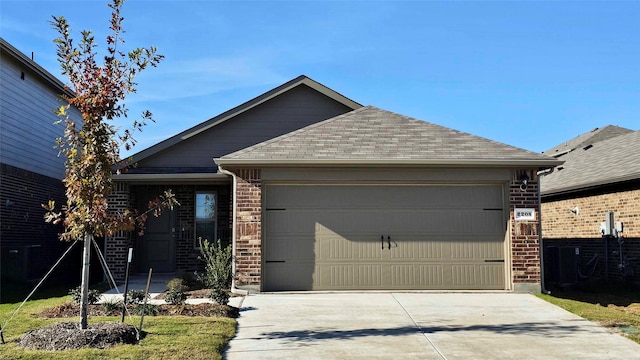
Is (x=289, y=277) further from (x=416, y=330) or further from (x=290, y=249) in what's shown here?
(x=416, y=330)

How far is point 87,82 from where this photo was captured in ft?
24.0

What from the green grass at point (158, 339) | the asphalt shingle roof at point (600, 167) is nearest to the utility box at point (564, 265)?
the asphalt shingle roof at point (600, 167)

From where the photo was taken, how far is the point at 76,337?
22.1 ft

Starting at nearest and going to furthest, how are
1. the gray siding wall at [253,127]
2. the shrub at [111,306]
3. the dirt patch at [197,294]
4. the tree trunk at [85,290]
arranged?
the tree trunk at [85,290]
the shrub at [111,306]
the dirt patch at [197,294]
the gray siding wall at [253,127]

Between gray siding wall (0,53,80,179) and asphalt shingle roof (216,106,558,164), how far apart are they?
Answer: 6348mm

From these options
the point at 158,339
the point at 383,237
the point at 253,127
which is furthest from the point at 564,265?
the point at 158,339

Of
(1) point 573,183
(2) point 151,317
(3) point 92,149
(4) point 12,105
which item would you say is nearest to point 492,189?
(1) point 573,183

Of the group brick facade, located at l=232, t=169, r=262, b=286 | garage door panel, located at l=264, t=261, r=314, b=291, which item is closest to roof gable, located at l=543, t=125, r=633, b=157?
garage door panel, located at l=264, t=261, r=314, b=291

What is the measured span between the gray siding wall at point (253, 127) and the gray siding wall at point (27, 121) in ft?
10.4

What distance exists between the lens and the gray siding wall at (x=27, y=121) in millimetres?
13625

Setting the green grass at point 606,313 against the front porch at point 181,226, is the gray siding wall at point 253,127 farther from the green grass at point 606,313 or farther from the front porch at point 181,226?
the green grass at point 606,313

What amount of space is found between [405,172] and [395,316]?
3528 millimetres

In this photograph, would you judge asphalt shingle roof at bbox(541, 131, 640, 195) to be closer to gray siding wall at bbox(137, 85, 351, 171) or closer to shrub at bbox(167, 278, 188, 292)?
gray siding wall at bbox(137, 85, 351, 171)

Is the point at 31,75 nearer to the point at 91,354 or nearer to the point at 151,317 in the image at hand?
the point at 151,317
